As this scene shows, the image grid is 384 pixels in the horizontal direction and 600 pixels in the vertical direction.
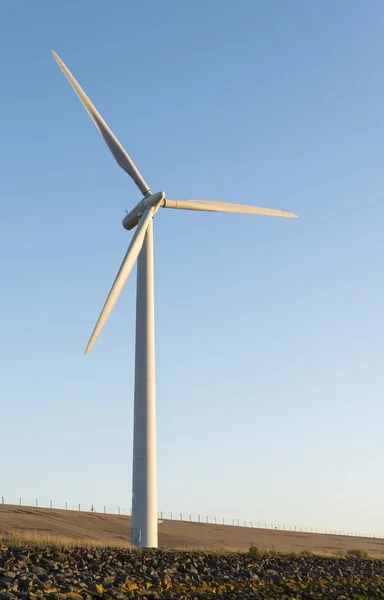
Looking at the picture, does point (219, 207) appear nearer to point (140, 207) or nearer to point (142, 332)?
point (140, 207)

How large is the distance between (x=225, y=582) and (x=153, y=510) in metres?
11.6

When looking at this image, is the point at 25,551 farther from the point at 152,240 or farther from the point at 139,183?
the point at 139,183

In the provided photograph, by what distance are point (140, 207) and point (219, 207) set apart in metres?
5.30

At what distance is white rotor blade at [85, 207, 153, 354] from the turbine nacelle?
1.39 feet

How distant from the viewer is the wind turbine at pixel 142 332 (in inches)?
1286

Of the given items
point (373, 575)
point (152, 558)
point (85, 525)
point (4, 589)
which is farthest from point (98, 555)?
point (85, 525)

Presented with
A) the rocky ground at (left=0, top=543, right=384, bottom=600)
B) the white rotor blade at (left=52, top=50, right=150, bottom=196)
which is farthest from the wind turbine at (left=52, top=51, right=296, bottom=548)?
the rocky ground at (left=0, top=543, right=384, bottom=600)

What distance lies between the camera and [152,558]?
82.6ft

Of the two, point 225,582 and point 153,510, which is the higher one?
point 153,510

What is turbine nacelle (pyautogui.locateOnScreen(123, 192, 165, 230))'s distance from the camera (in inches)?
1542

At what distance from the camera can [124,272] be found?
112 ft

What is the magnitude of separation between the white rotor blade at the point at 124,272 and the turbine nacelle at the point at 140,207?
42 centimetres

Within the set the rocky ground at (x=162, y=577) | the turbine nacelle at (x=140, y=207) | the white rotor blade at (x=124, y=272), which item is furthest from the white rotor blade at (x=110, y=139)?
the rocky ground at (x=162, y=577)

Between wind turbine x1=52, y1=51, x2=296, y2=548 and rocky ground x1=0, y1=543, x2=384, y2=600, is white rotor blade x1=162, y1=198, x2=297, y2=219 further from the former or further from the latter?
rocky ground x1=0, y1=543, x2=384, y2=600
